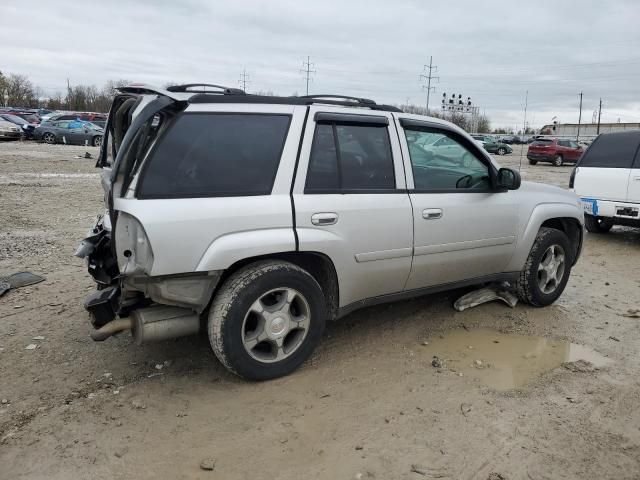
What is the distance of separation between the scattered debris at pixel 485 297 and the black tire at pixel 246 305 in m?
1.96

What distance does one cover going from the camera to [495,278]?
4852 mm

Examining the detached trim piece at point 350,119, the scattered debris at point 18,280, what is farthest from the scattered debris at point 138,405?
the scattered debris at point 18,280

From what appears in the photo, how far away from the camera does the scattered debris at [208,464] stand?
2.74 meters

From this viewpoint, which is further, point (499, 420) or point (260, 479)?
point (499, 420)

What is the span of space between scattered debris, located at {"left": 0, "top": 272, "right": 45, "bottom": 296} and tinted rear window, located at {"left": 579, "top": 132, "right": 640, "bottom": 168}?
822cm

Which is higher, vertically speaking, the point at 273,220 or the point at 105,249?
the point at 273,220

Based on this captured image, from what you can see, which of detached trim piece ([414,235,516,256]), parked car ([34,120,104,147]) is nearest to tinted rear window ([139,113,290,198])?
detached trim piece ([414,235,516,256])

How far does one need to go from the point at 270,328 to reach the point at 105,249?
136 centimetres

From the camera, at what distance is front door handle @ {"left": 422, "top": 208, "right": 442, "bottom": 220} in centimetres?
409

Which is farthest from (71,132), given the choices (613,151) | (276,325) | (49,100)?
(49,100)

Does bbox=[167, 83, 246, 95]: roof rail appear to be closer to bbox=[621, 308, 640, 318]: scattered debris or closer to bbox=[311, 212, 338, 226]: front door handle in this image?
bbox=[311, 212, 338, 226]: front door handle

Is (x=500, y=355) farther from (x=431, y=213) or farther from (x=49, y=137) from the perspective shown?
(x=49, y=137)

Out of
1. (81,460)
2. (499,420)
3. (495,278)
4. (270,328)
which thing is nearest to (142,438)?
(81,460)

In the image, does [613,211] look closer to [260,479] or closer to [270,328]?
[270,328]
